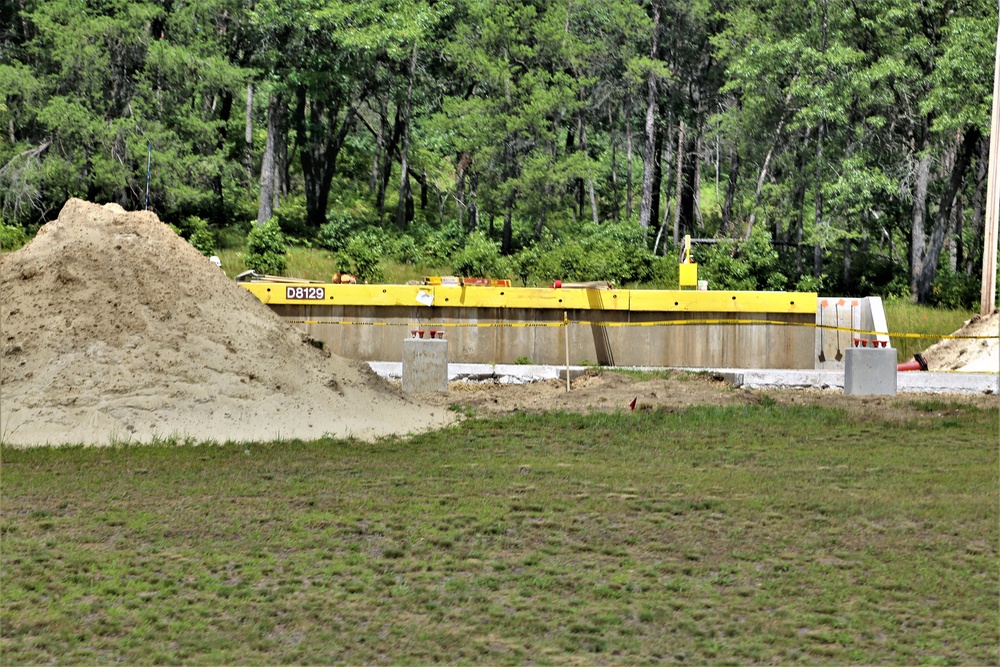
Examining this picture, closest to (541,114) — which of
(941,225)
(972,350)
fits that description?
(941,225)

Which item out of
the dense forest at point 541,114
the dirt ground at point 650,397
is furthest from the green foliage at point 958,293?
the dirt ground at point 650,397

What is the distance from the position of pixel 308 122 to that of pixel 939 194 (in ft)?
86.3

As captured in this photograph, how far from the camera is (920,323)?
24.5 m

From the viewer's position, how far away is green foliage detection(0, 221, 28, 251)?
31156 mm

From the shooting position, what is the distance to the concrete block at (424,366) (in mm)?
16781

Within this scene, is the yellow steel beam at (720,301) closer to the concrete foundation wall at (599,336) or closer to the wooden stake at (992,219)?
the concrete foundation wall at (599,336)

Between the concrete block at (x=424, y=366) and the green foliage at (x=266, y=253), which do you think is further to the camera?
the green foliage at (x=266, y=253)

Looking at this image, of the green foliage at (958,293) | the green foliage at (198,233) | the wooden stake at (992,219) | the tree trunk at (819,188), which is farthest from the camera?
A: the green foliage at (198,233)

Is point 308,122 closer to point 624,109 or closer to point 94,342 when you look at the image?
point 624,109

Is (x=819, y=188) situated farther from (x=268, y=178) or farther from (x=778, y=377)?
(x=268, y=178)

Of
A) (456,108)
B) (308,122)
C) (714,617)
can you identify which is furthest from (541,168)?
(714,617)

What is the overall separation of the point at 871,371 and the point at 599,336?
506 cm

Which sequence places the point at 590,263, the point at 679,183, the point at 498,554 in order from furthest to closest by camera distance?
the point at 679,183, the point at 590,263, the point at 498,554

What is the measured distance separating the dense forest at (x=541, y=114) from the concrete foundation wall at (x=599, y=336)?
914cm
